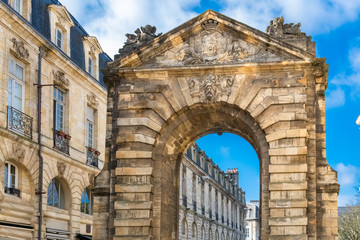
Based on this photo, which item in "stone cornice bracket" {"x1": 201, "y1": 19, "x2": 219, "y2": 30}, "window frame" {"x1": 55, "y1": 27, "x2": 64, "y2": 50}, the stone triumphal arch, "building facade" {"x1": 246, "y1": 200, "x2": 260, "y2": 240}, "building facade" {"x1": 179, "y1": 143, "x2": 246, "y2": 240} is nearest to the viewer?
the stone triumphal arch

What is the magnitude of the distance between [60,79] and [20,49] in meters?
2.95

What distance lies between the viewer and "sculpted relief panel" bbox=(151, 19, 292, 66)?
54.4ft

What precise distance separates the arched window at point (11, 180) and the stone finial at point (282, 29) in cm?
843

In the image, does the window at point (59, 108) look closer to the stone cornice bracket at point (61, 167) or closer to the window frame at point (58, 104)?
the window frame at point (58, 104)

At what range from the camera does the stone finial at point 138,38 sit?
17328 mm

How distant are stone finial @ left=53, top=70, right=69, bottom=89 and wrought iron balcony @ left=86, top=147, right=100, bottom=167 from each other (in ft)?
9.88

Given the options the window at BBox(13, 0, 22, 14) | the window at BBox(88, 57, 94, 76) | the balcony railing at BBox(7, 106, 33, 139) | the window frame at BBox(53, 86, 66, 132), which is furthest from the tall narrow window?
the window at BBox(13, 0, 22, 14)

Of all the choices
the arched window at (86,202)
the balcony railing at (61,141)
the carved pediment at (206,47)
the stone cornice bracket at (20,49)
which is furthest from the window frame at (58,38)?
the carved pediment at (206,47)

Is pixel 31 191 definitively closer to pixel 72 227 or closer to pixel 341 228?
pixel 72 227

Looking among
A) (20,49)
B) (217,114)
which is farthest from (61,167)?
(217,114)

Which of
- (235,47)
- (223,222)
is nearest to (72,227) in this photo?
(235,47)

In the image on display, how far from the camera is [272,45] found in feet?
53.7

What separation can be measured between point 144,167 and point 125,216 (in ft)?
4.24

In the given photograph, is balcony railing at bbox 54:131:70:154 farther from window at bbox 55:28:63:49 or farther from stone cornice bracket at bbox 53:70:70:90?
window at bbox 55:28:63:49
